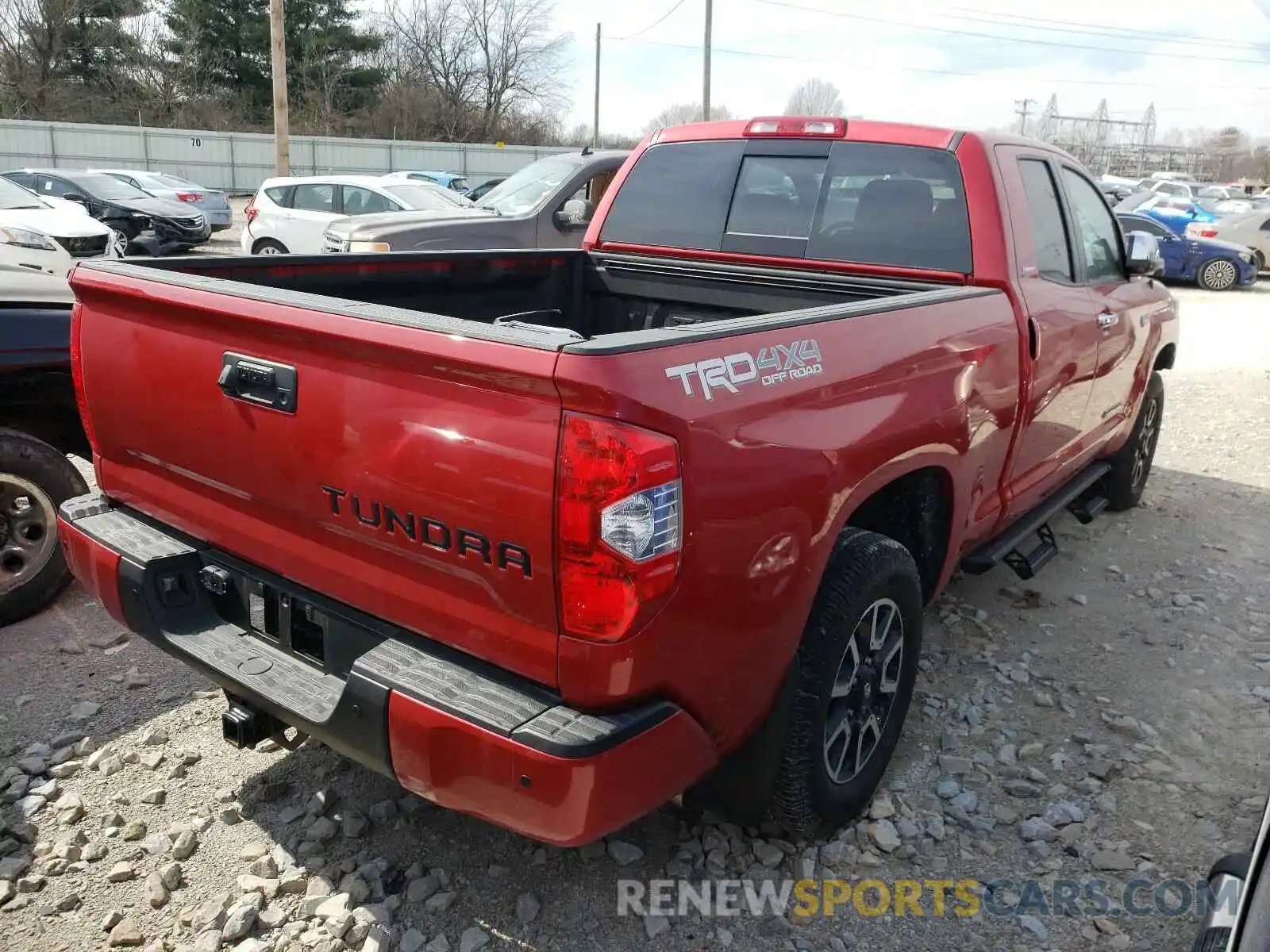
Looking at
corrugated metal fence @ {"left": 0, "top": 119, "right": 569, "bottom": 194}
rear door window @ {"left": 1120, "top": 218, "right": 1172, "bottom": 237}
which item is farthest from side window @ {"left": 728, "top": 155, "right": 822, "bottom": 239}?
corrugated metal fence @ {"left": 0, "top": 119, "right": 569, "bottom": 194}

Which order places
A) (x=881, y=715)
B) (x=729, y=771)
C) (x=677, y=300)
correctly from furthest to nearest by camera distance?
(x=677, y=300)
(x=881, y=715)
(x=729, y=771)

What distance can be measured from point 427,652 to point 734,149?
9.27 feet

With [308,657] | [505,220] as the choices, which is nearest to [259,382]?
[308,657]

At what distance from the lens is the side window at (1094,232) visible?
4.38 m

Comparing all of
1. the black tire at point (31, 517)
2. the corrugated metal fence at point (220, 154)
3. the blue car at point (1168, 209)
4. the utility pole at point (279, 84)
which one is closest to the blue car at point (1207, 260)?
the blue car at point (1168, 209)

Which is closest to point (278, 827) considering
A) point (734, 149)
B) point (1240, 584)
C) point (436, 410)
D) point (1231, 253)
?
point (436, 410)

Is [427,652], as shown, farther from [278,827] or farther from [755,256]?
[755,256]

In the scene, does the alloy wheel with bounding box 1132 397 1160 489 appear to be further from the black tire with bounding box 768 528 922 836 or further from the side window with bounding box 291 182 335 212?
the side window with bounding box 291 182 335 212

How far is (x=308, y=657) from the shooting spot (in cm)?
248

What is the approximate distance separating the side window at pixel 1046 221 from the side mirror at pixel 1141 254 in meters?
0.76

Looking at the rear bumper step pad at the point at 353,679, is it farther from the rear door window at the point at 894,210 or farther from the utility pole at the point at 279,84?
the utility pole at the point at 279,84

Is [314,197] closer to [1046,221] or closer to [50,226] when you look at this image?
[50,226]

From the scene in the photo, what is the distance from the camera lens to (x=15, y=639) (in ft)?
12.8

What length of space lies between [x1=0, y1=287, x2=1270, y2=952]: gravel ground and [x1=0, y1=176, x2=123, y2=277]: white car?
7744 mm
